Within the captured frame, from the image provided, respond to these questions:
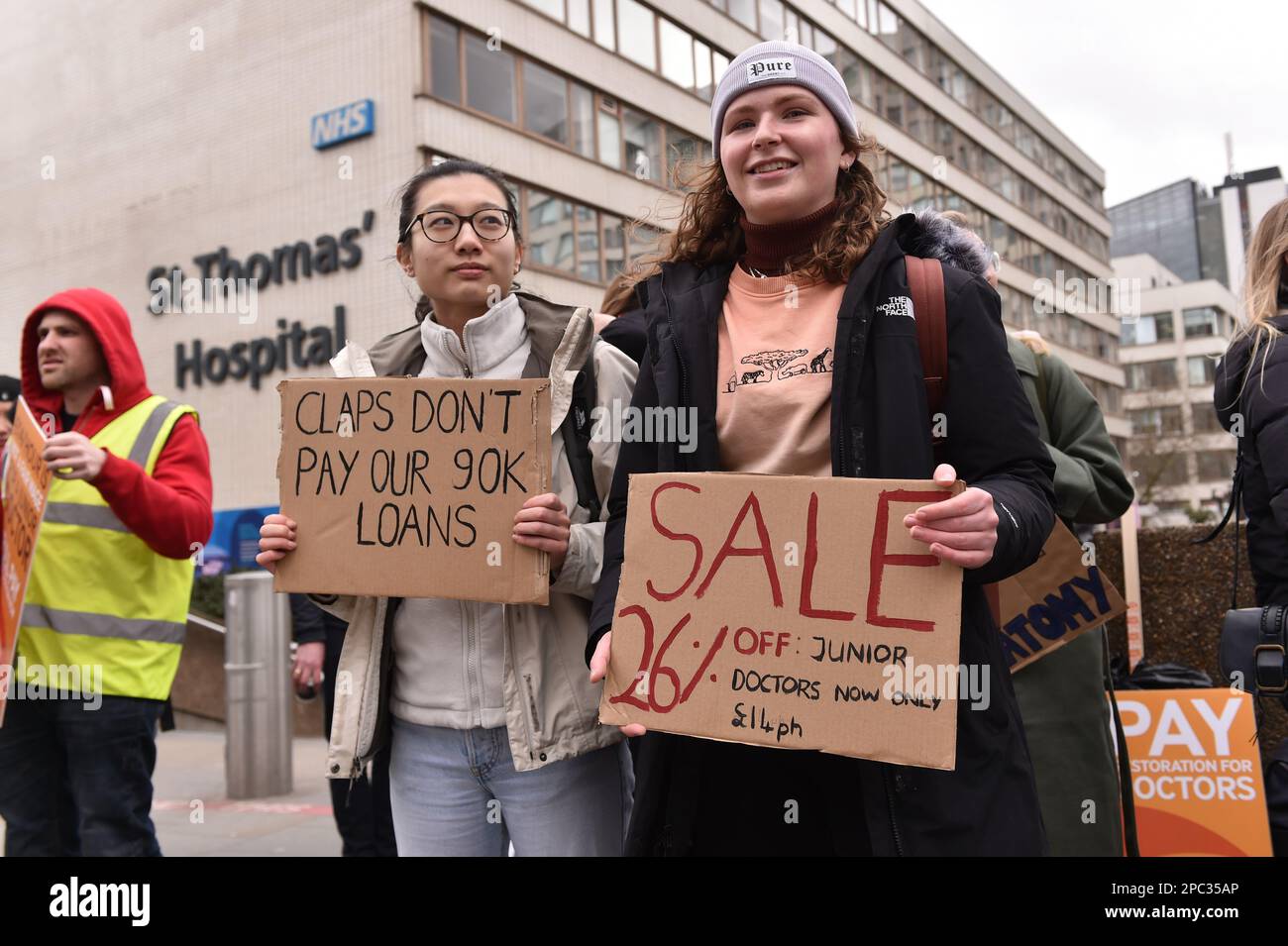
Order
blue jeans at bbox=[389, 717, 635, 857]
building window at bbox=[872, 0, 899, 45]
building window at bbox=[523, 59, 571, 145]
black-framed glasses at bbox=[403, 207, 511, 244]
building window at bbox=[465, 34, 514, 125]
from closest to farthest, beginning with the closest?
Answer: blue jeans at bbox=[389, 717, 635, 857] → black-framed glasses at bbox=[403, 207, 511, 244] → building window at bbox=[465, 34, 514, 125] → building window at bbox=[523, 59, 571, 145] → building window at bbox=[872, 0, 899, 45]

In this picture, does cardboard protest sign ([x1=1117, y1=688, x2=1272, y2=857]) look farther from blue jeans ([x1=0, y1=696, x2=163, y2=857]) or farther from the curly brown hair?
blue jeans ([x1=0, y1=696, x2=163, y2=857])

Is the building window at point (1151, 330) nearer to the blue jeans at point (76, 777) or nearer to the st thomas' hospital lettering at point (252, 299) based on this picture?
the st thomas' hospital lettering at point (252, 299)

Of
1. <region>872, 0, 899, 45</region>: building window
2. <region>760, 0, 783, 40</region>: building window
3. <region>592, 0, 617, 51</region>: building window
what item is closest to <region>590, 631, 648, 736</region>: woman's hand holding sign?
<region>592, 0, 617, 51</region>: building window

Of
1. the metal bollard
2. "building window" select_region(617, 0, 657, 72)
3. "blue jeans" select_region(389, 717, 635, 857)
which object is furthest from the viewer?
"building window" select_region(617, 0, 657, 72)

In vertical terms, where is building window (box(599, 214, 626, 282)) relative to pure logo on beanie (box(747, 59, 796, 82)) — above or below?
above

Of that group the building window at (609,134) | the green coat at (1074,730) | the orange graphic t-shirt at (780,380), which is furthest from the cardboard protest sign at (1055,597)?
the building window at (609,134)

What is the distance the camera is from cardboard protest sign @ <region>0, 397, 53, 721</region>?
2.98 meters

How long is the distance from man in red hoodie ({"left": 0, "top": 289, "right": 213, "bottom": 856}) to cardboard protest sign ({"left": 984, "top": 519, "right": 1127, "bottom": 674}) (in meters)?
2.39

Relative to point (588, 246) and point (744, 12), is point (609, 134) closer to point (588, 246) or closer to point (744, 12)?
point (588, 246)

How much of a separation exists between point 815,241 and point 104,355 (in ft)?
8.19

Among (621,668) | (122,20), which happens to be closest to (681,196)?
(621,668)
